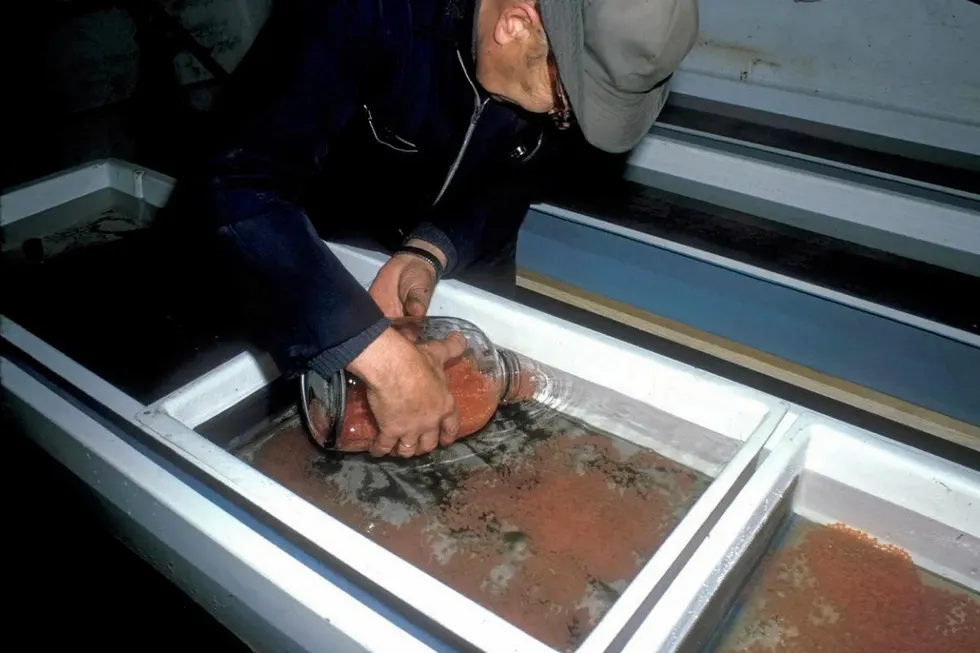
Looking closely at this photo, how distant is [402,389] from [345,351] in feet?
0.26

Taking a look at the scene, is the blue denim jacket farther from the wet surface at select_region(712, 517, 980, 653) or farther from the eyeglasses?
the wet surface at select_region(712, 517, 980, 653)

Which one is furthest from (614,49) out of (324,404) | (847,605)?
(847,605)

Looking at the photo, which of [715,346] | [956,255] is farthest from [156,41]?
[956,255]

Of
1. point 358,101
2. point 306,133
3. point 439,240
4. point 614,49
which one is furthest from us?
point 439,240

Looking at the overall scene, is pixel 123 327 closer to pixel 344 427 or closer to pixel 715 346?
pixel 344 427

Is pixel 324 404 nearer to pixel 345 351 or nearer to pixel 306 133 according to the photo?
pixel 345 351

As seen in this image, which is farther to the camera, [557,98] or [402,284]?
[402,284]

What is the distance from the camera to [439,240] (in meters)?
1.25

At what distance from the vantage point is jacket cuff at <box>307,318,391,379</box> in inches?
32.4

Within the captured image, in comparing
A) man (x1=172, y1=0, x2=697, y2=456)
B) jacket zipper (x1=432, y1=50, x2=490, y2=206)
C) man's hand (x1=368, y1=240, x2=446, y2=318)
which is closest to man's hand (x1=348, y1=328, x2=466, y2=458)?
man (x1=172, y1=0, x2=697, y2=456)

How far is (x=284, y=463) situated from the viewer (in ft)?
3.17

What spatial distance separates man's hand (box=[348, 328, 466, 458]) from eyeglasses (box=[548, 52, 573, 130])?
1.13ft

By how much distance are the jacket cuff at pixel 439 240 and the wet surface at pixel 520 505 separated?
1.07 feet

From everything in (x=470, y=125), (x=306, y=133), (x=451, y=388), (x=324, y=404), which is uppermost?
(x=470, y=125)
